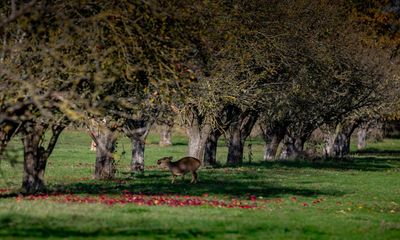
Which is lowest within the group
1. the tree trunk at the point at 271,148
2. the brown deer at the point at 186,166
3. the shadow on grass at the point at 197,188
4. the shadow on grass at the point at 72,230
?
the shadow on grass at the point at 72,230

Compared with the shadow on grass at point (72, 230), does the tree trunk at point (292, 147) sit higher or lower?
higher

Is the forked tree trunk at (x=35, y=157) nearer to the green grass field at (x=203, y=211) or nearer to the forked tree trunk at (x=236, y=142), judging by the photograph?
the green grass field at (x=203, y=211)

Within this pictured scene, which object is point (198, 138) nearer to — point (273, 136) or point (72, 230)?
point (273, 136)

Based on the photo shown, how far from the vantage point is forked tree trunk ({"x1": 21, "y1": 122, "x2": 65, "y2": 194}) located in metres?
27.5

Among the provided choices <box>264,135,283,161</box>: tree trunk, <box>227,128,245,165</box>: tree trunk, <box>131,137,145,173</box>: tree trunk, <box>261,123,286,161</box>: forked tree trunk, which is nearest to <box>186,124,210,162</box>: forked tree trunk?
<box>131,137,145,173</box>: tree trunk

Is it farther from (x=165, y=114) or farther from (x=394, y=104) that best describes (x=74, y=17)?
(x=394, y=104)

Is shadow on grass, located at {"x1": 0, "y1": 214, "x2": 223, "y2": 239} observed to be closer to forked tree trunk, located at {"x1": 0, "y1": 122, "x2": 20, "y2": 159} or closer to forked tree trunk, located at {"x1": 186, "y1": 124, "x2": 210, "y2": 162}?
forked tree trunk, located at {"x1": 0, "y1": 122, "x2": 20, "y2": 159}

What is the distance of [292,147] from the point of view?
227 feet

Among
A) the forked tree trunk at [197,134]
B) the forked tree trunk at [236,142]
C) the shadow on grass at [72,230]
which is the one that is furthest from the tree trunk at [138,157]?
the shadow on grass at [72,230]

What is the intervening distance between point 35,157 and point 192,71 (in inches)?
267

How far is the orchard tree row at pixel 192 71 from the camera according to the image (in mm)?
20734

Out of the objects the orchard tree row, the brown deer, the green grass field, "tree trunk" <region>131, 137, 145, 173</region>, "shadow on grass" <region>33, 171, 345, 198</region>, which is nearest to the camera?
the green grass field

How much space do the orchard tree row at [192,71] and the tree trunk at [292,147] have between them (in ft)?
0.53

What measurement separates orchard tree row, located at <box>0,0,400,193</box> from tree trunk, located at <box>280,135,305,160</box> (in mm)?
162
